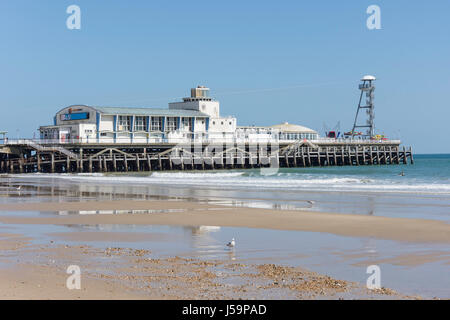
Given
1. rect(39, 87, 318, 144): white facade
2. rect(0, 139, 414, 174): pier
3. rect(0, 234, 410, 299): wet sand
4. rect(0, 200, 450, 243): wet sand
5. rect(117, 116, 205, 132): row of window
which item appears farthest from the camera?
rect(117, 116, 205, 132): row of window

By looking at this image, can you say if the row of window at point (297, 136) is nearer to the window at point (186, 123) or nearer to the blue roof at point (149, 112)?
the blue roof at point (149, 112)

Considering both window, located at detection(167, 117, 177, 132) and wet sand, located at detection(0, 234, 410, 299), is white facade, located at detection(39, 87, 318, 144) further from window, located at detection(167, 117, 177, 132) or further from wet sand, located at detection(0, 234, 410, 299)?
wet sand, located at detection(0, 234, 410, 299)

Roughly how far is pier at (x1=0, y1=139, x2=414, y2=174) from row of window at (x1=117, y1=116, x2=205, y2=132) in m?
2.33

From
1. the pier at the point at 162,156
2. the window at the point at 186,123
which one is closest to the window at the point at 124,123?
the pier at the point at 162,156

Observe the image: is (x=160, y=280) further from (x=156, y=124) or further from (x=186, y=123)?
(x=186, y=123)

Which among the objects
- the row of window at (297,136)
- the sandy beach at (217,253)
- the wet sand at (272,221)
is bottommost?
the wet sand at (272,221)

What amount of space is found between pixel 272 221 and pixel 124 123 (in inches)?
1812

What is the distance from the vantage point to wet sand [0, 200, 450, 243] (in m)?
15.3

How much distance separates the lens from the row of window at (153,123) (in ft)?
203

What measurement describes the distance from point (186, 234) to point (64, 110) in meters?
50.5

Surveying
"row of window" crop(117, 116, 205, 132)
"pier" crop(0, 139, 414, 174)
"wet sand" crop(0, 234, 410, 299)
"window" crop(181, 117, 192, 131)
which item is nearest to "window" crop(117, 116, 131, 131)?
"row of window" crop(117, 116, 205, 132)

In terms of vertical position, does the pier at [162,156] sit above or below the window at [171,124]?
below

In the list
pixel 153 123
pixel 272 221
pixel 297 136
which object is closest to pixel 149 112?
pixel 153 123

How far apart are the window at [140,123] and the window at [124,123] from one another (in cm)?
73
